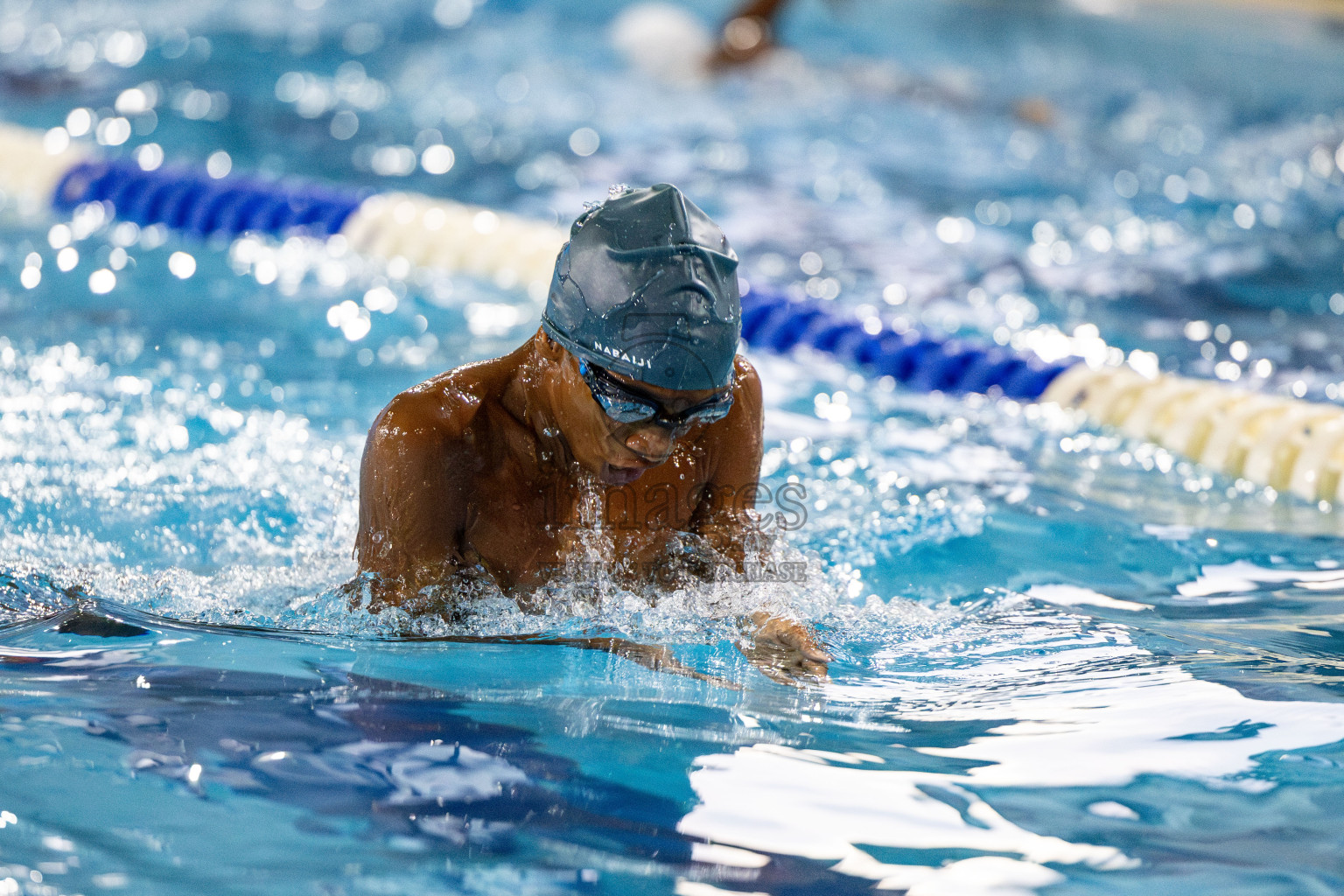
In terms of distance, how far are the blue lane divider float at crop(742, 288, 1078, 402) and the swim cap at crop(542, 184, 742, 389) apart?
313 centimetres

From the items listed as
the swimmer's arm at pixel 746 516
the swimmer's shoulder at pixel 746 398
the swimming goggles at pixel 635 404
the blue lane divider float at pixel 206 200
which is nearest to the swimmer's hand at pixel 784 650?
the swimmer's arm at pixel 746 516

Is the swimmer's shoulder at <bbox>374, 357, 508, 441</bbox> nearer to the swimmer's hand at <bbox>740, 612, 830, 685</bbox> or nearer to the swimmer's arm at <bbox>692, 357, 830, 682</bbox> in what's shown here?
the swimmer's arm at <bbox>692, 357, 830, 682</bbox>

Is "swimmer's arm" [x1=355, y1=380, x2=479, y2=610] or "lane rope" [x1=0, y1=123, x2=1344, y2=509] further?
"lane rope" [x1=0, y1=123, x2=1344, y2=509]

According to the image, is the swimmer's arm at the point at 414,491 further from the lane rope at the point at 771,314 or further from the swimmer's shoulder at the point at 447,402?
the lane rope at the point at 771,314

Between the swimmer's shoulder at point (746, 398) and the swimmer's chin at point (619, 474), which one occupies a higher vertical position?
the swimmer's shoulder at point (746, 398)

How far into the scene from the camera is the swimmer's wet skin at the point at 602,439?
2178 millimetres

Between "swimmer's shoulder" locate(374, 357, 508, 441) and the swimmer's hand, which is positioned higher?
"swimmer's shoulder" locate(374, 357, 508, 441)

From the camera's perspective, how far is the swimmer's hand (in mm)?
2562

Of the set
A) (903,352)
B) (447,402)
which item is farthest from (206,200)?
(447,402)

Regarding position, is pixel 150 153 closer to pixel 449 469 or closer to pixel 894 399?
pixel 894 399

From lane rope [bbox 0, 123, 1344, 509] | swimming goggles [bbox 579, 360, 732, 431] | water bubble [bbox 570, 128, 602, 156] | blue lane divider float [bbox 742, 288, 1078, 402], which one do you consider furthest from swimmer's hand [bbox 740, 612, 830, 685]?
water bubble [bbox 570, 128, 602, 156]

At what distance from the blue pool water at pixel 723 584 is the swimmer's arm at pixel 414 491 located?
0.45 ft

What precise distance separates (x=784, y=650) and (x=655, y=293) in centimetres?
85

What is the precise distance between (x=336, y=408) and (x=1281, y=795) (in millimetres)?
3364
